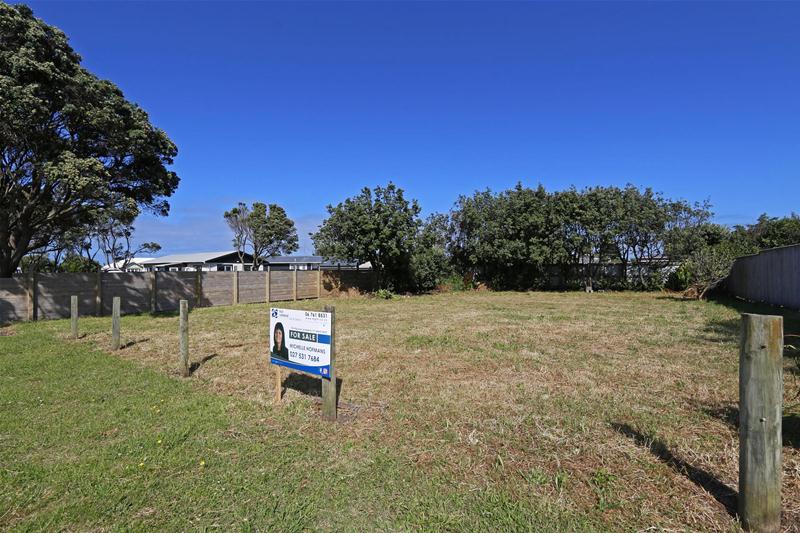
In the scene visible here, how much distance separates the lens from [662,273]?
23844 mm

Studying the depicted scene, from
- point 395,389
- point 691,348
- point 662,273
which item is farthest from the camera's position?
point 662,273

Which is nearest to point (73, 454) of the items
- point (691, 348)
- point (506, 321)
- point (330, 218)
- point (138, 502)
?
point (138, 502)

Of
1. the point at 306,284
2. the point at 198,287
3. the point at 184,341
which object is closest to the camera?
the point at 184,341

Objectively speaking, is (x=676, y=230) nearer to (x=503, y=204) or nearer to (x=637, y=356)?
(x=503, y=204)

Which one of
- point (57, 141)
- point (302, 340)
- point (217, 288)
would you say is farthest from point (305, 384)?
point (217, 288)

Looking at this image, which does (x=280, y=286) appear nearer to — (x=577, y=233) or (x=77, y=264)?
(x=577, y=233)

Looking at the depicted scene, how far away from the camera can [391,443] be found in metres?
3.69

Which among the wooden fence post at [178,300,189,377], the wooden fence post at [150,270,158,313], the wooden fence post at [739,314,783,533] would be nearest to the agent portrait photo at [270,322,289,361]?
the wooden fence post at [178,300,189,377]

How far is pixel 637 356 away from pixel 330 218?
16.8m

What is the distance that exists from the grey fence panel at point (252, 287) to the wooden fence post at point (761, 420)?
18.9 m

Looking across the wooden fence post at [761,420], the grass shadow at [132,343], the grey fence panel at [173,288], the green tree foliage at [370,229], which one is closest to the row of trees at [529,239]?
the green tree foliage at [370,229]

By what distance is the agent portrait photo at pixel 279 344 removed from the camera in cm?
472

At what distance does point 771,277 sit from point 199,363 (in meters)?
16.8

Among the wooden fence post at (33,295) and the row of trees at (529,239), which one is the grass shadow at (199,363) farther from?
the row of trees at (529,239)
